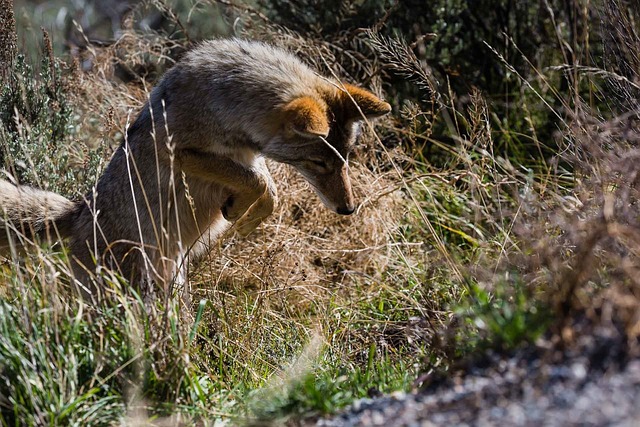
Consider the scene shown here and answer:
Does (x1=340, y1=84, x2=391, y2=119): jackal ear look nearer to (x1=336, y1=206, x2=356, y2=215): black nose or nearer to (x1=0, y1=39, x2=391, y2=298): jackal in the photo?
(x1=0, y1=39, x2=391, y2=298): jackal

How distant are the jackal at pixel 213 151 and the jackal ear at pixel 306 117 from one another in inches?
0.7

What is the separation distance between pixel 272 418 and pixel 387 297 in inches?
94.3

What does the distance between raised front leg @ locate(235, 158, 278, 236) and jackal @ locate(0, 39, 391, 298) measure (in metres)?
0.02

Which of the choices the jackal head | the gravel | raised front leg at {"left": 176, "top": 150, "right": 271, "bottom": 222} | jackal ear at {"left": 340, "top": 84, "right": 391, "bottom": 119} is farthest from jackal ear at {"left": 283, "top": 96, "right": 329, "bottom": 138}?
the gravel

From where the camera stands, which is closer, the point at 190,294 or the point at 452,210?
the point at 190,294

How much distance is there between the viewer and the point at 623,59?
4.84 meters

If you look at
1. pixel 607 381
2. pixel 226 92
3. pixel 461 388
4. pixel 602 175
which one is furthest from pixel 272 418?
pixel 226 92

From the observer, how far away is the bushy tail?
15.7ft

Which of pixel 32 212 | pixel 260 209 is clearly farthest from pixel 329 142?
pixel 32 212

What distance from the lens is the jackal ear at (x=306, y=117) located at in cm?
432

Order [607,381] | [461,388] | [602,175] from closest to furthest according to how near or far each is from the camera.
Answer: [607,381], [461,388], [602,175]

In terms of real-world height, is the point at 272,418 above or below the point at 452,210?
above

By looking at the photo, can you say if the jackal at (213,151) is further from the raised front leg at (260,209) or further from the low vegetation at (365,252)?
the low vegetation at (365,252)

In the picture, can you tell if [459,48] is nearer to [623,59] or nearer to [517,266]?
[623,59]
